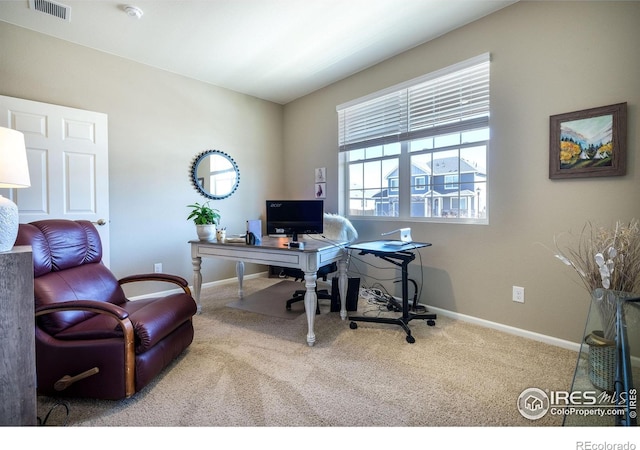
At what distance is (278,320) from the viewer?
8.68 feet

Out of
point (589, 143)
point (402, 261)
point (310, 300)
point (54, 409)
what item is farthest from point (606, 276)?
point (54, 409)

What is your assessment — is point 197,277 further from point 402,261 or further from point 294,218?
point 402,261

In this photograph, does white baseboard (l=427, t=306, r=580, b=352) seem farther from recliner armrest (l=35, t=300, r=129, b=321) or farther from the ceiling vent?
the ceiling vent

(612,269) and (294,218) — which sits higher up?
(294,218)

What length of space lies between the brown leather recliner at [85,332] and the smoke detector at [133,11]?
180 centimetres

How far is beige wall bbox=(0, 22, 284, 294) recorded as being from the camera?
2635mm

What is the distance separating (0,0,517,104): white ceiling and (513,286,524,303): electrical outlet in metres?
2.28

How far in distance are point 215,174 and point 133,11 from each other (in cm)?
184

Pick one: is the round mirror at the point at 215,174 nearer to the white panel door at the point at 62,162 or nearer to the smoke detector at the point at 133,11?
the white panel door at the point at 62,162

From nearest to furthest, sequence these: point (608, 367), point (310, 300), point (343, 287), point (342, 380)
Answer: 1. point (608, 367)
2. point (342, 380)
3. point (310, 300)
4. point (343, 287)

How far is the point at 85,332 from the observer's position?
1.53 meters

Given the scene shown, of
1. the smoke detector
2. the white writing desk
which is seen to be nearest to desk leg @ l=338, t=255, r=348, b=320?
the white writing desk

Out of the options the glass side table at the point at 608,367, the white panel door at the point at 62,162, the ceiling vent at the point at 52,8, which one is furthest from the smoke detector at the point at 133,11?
the glass side table at the point at 608,367
